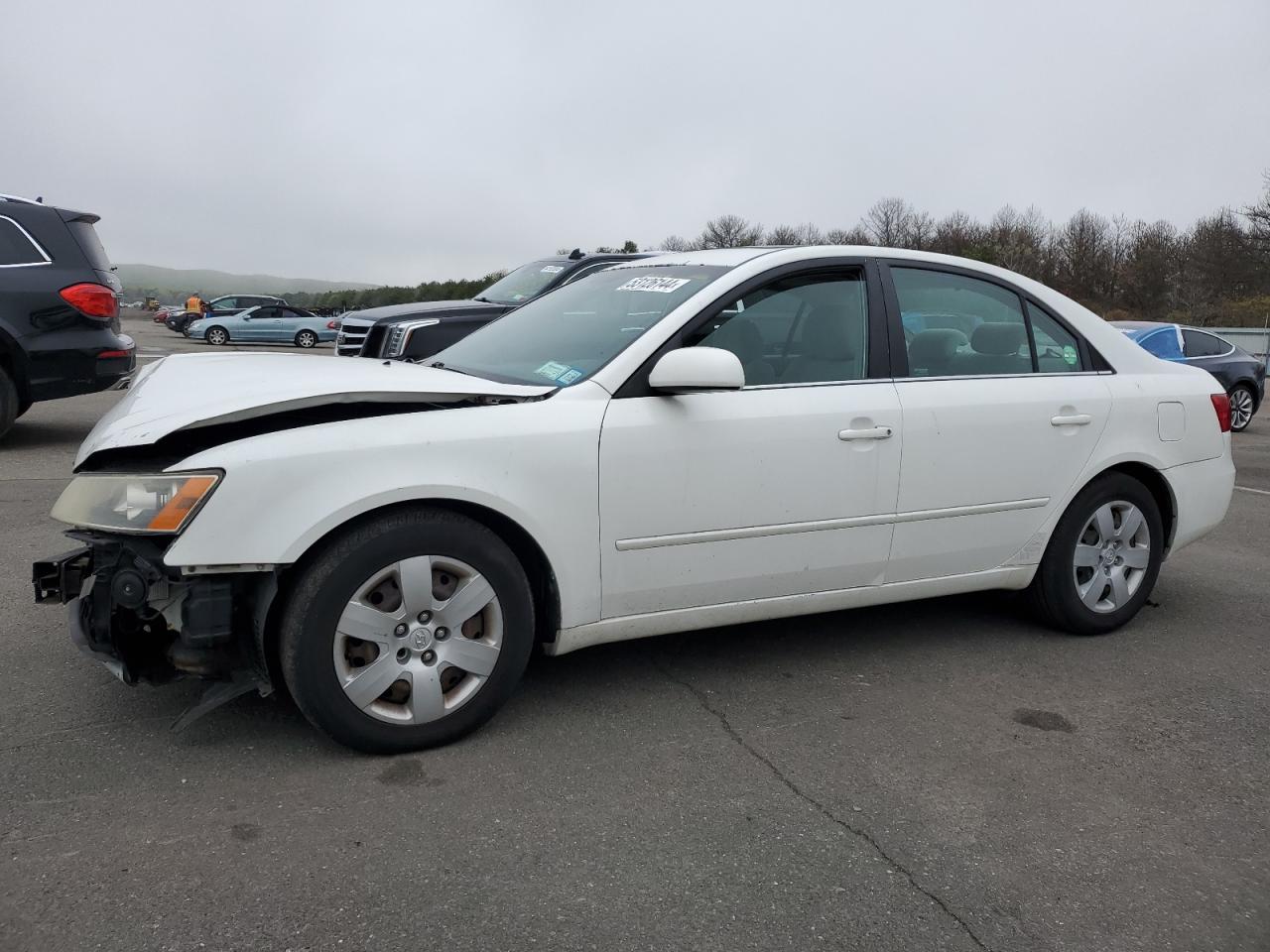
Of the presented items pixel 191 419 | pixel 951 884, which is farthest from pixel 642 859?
pixel 191 419

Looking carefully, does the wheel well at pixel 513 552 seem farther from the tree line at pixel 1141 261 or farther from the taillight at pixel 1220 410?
the tree line at pixel 1141 261

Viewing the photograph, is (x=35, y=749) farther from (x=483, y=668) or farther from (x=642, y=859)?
(x=642, y=859)

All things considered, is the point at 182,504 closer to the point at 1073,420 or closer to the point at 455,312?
the point at 1073,420

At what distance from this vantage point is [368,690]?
10.1 ft

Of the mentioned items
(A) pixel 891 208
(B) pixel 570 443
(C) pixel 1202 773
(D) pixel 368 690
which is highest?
(A) pixel 891 208

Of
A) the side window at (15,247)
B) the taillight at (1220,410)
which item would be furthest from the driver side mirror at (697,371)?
the side window at (15,247)

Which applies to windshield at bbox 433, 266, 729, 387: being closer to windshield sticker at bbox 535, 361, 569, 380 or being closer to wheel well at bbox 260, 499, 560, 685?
windshield sticker at bbox 535, 361, 569, 380

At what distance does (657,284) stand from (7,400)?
661 cm

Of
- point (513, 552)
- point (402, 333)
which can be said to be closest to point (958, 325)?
point (513, 552)

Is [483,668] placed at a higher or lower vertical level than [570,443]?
lower

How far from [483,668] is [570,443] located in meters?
0.75

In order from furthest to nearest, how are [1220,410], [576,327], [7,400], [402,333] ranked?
[402,333], [7,400], [1220,410], [576,327]

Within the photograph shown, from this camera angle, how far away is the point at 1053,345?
14.7 ft

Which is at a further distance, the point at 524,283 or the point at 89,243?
the point at 524,283
